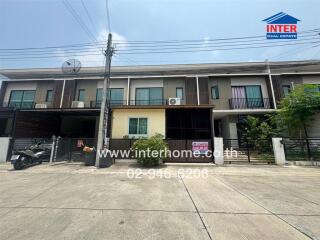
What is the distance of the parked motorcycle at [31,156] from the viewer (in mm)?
8209

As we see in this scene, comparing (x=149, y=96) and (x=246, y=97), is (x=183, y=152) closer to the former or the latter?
(x=149, y=96)

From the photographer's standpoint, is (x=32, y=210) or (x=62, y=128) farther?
(x=62, y=128)

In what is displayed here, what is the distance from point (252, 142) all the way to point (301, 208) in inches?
334

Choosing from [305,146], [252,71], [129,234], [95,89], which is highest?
[252,71]

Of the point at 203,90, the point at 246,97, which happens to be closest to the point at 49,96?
the point at 203,90

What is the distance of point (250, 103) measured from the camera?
1495cm

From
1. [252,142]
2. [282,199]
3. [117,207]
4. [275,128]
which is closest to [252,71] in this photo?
[275,128]

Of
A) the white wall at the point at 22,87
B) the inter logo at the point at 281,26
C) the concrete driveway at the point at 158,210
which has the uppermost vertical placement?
the inter logo at the point at 281,26

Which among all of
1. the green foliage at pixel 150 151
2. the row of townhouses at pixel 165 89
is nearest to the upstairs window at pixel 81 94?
the row of townhouses at pixel 165 89

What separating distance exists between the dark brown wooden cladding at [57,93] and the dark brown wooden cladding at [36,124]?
111 inches

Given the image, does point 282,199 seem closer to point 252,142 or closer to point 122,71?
point 252,142

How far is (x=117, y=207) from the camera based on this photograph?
3.74 m

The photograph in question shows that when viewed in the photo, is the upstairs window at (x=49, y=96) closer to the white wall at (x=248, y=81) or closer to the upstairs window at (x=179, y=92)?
the upstairs window at (x=179, y=92)

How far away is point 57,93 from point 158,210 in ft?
55.3
